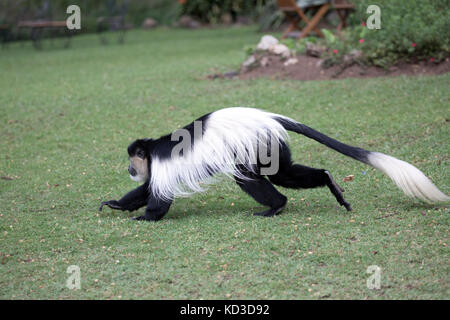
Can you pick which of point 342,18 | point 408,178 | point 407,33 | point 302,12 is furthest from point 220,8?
point 408,178

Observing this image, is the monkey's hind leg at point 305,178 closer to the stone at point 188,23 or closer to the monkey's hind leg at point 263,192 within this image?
the monkey's hind leg at point 263,192

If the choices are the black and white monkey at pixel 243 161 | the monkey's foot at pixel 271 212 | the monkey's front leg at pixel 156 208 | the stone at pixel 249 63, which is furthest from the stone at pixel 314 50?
the monkey's front leg at pixel 156 208

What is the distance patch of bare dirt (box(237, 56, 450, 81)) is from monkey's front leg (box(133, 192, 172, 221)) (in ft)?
17.6

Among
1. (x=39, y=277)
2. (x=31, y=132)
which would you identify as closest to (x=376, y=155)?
(x=39, y=277)

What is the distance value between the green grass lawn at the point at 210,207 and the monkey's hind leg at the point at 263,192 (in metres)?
0.10

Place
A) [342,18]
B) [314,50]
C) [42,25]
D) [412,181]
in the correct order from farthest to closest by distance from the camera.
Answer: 1. [42,25]
2. [342,18]
3. [314,50]
4. [412,181]

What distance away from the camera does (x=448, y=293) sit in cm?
343

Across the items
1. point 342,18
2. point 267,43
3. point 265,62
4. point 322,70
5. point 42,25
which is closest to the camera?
point 322,70

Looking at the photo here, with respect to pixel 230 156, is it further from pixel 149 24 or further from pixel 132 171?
pixel 149 24

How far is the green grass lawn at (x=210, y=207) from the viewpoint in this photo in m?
3.79

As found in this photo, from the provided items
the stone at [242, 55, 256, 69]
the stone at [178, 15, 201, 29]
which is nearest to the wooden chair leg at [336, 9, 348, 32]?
the stone at [242, 55, 256, 69]

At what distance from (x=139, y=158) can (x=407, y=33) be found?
579 centimetres

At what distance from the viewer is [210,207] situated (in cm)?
544

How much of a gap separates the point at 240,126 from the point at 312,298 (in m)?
1.65
